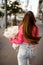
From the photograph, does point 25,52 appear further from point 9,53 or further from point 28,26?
point 9,53

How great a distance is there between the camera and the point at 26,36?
2939mm

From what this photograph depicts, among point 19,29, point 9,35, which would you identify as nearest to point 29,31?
point 19,29

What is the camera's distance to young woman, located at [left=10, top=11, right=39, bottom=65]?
2966 millimetres

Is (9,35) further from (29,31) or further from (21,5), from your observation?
(21,5)

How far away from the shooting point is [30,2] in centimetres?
365

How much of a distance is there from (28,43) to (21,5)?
3.05ft

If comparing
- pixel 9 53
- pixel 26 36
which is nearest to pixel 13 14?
pixel 9 53

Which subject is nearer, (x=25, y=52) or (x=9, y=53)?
(x=25, y=52)

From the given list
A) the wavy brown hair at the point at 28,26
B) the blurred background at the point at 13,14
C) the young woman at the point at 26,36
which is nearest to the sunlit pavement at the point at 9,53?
the blurred background at the point at 13,14

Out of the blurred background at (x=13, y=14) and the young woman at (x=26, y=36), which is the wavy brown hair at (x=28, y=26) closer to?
the young woman at (x=26, y=36)

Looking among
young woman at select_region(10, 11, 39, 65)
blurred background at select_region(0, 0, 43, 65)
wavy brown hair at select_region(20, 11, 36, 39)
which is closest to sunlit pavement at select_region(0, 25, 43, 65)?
blurred background at select_region(0, 0, 43, 65)

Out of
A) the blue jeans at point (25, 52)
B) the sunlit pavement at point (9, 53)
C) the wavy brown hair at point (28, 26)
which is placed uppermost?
the wavy brown hair at point (28, 26)

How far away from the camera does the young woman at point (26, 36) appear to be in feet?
9.73

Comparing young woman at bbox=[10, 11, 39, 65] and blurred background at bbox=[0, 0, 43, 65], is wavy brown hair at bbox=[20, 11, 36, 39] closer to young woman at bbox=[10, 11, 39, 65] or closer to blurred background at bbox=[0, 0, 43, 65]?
young woman at bbox=[10, 11, 39, 65]
